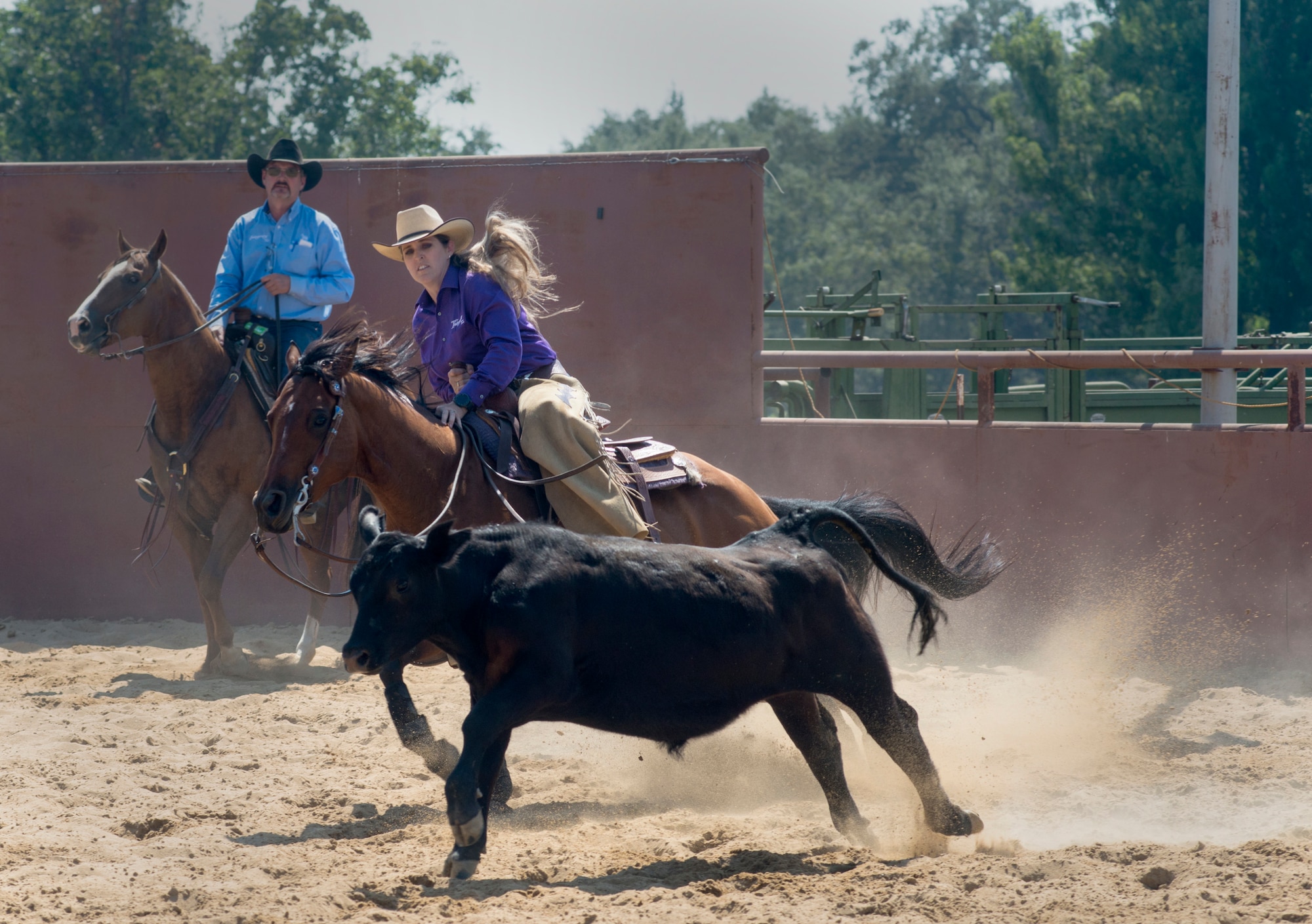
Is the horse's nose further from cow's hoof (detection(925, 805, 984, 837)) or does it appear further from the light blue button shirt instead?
the light blue button shirt

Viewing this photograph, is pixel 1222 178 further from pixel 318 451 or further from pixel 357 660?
pixel 357 660

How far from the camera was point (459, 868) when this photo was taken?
3.71 m

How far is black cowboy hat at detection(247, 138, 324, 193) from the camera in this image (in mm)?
7531

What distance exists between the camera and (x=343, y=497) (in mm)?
7273

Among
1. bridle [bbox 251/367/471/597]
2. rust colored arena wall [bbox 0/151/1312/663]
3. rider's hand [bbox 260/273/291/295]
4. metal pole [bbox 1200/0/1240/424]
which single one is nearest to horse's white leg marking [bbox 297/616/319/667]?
rust colored arena wall [bbox 0/151/1312/663]

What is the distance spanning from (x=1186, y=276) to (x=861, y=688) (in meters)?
21.0

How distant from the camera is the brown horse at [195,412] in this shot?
6914 millimetres

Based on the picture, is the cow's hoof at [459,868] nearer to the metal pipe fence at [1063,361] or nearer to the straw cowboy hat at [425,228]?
the straw cowboy hat at [425,228]

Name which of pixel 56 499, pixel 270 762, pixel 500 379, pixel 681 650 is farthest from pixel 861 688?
pixel 56 499

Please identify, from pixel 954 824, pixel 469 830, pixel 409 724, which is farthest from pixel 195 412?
Answer: pixel 954 824

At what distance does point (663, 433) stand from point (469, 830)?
4.71m

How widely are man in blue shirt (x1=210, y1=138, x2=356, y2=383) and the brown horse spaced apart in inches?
15.0

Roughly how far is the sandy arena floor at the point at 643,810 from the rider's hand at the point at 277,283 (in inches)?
82.3

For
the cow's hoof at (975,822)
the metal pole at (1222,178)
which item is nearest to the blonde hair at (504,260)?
the cow's hoof at (975,822)
